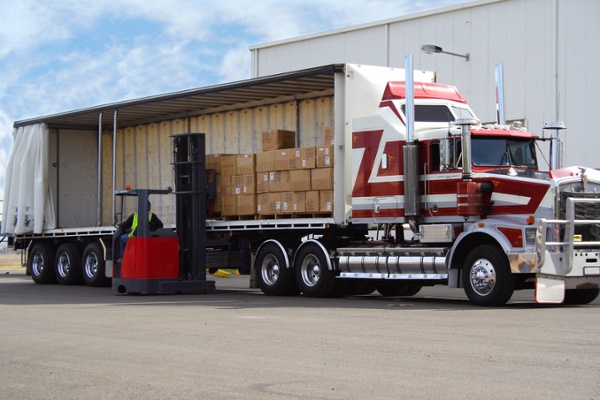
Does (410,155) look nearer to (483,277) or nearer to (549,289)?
(483,277)

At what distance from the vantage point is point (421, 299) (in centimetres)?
1983

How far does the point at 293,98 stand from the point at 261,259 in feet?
11.7

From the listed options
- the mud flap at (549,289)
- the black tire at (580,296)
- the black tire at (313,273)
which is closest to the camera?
the mud flap at (549,289)

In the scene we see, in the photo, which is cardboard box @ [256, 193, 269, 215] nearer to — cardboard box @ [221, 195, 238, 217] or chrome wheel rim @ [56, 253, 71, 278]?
cardboard box @ [221, 195, 238, 217]

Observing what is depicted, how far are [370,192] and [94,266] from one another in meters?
9.49

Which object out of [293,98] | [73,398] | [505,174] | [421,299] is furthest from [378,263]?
[73,398]

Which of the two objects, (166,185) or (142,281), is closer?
(142,281)

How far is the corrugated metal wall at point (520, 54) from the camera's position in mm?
32312

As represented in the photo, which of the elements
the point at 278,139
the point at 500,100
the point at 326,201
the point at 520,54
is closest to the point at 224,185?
the point at 278,139

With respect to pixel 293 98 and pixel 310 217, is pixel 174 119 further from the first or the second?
pixel 310 217

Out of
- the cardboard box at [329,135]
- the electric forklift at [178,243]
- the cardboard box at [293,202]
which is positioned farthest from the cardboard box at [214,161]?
the cardboard box at [329,135]

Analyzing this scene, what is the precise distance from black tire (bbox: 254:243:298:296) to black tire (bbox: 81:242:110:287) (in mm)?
5516

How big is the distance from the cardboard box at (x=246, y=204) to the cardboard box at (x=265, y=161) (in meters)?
0.63

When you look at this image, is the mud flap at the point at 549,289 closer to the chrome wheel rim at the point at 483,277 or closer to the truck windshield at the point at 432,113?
the chrome wheel rim at the point at 483,277
